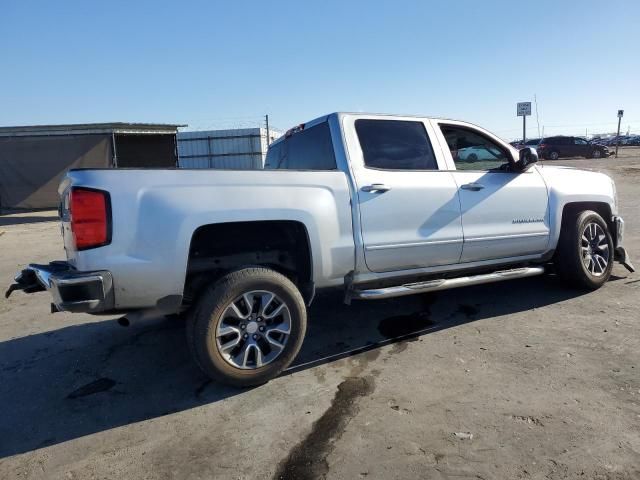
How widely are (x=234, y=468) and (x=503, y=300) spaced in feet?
11.8

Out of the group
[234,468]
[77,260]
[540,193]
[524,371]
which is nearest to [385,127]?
[540,193]

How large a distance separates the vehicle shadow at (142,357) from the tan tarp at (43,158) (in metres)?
13.4

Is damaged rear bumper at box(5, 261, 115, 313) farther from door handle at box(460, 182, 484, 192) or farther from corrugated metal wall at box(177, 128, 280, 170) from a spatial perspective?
corrugated metal wall at box(177, 128, 280, 170)

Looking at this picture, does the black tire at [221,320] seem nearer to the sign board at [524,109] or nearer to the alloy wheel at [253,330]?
the alloy wheel at [253,330]

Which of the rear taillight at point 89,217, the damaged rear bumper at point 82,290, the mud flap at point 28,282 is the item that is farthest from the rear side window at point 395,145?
the mud flap at point 28,282

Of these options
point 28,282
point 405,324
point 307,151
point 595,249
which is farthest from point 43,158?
point 595,249

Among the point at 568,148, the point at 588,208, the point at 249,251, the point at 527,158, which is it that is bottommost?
the point at 249,251

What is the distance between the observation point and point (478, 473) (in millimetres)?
2443

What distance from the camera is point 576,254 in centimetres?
506

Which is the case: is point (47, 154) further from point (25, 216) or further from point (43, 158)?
point (25, 216)

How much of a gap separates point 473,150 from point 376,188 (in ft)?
4.86

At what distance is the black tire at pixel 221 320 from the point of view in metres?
3.27

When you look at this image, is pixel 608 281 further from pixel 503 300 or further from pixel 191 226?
pixel 191 226

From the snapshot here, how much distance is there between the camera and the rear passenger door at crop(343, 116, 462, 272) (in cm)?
392
